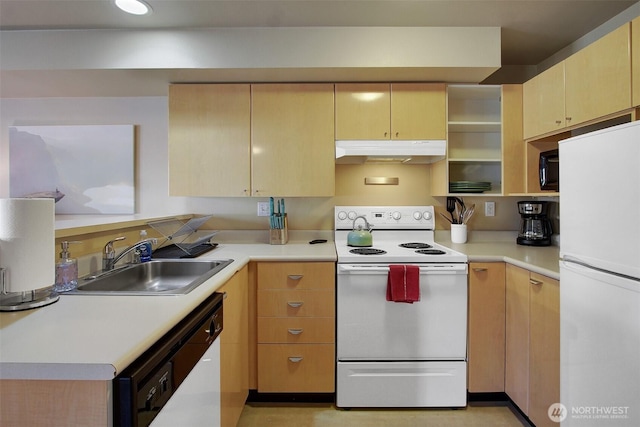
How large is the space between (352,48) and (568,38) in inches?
57.6

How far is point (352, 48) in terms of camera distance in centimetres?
201

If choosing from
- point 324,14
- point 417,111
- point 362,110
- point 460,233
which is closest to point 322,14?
point 324,14

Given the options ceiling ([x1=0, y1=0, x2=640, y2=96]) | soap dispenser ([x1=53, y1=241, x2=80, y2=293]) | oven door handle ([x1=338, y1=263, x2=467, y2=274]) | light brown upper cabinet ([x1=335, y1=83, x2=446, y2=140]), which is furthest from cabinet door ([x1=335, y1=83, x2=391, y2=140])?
soap dispenser ([x1=53, y1=241, x2=80, y2=293])

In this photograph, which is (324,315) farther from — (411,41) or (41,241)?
(411,41)

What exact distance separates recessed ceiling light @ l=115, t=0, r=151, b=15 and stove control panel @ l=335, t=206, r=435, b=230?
169cm

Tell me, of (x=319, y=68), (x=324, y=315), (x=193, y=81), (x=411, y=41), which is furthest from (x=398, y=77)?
(x=324, y=315)

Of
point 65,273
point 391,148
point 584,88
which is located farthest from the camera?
point 391,148

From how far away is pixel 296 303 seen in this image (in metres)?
1.95

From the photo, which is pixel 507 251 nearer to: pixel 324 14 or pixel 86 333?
pixel 324 14

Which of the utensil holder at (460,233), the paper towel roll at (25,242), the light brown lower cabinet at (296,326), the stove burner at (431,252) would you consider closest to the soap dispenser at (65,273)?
the paper towel roll at (25,242)

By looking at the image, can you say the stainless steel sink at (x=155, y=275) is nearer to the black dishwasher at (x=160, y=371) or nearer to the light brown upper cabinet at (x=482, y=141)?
the black dishwasher at (x=160, y=371)

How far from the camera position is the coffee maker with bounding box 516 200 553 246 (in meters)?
2.26

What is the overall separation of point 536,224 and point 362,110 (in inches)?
57.3

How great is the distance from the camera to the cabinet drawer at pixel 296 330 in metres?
1.95
